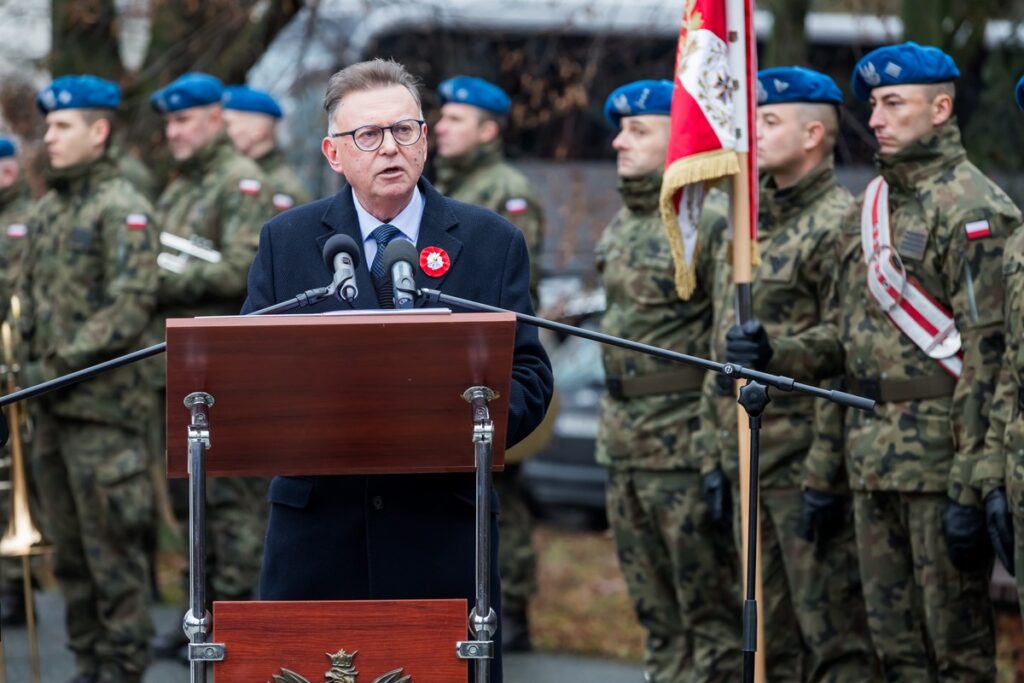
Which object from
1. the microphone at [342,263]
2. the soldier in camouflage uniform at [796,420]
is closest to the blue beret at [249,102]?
the soldier in camouflage uniform at [796,420]

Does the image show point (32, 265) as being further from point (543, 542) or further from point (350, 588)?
point (543, 542)

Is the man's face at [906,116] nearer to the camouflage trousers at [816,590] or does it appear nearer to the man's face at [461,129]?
the camouflage trousers at [816,590]

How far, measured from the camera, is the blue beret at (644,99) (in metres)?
7.81

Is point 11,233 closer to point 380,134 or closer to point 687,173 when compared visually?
point 687,173

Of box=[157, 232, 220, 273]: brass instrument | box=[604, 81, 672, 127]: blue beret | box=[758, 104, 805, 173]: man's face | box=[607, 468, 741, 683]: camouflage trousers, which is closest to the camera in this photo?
box=[758, 104, 805, 173]: man's face

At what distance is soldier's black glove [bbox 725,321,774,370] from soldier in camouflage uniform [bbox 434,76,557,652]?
10.0 feet

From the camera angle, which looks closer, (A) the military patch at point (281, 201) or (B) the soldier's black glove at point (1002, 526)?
(B) the soldier's black glove at point (1002, 526)

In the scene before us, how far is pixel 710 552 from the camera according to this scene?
7.57 meters

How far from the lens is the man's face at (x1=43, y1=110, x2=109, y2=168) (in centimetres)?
841

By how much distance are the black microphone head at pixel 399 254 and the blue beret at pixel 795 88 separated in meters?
3.38

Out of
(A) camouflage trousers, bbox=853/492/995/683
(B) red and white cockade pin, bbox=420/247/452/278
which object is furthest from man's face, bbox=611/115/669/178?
(B) red and white cockade pin, bbox=420/247/452/278

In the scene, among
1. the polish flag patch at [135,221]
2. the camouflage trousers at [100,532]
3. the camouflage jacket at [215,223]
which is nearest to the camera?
the camouflage trousers at [100,532]

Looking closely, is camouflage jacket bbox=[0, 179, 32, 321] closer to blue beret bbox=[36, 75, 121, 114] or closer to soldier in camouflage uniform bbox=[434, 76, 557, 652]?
blue beret bbox=[36, 75, 121, 114]

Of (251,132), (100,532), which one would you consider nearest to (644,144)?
(100,532)
